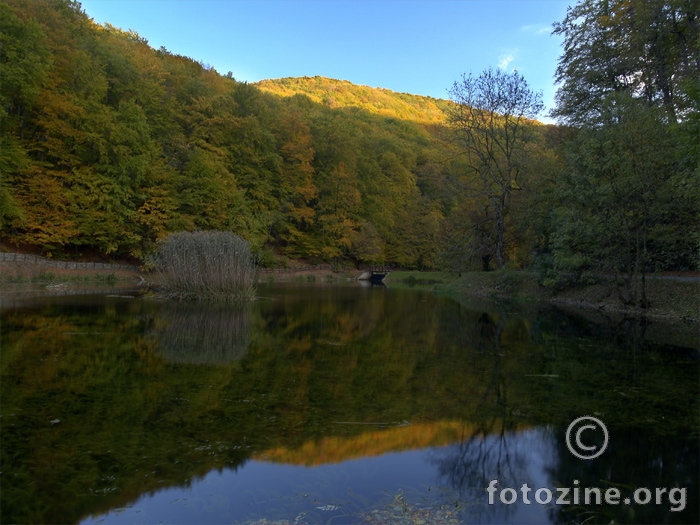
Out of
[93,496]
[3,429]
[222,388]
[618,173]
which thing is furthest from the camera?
[618,173]

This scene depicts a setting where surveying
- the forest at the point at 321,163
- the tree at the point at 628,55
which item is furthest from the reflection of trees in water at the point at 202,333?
the tree at the point at 628,55

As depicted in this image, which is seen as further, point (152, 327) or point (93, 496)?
point (152, 327)

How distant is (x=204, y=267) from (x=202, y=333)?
7.11 m

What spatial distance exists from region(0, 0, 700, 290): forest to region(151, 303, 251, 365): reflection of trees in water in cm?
1101

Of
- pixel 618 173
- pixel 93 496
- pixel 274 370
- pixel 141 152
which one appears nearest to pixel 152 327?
pixel 274 370

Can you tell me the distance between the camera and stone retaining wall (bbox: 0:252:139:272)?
22891mm

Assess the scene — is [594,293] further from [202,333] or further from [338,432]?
[338,432]

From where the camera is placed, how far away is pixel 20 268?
2269 cm

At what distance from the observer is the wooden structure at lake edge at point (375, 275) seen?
143 feet

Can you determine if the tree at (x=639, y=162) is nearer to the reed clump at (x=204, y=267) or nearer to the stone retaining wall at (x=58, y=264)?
the reed clump at (x=204, y=267)

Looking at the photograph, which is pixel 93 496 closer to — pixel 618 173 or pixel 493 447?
pixel 493 447

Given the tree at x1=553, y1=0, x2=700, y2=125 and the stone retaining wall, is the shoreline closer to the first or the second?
the stone retaining wall

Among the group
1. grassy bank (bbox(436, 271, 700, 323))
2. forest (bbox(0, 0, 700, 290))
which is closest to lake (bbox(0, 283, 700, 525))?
grassy bank (bbox(436, 271, 700, 323))

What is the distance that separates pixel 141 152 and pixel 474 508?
1237 inches
